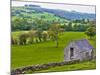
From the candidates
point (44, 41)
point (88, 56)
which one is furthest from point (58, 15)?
point (88, 56)

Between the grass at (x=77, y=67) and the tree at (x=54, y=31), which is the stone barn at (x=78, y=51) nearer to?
the grass at (x=77, y=67)

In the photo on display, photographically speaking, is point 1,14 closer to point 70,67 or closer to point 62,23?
point 62,23

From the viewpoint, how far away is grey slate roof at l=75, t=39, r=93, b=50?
231cm

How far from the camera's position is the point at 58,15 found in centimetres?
224

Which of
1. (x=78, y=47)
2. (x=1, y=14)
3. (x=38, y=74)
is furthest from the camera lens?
(x=78, y=47)

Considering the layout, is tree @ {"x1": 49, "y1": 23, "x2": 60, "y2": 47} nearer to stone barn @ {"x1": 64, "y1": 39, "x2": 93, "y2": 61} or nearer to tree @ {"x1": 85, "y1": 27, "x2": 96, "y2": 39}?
stone barn @ {"x1": 64, "y1": 39, "x2": 93, "y2": 61}

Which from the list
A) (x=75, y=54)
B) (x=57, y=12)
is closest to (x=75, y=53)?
(x=75, y=54)

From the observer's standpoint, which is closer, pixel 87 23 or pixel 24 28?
pixel 24 28

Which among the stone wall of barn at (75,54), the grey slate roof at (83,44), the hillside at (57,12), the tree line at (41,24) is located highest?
the hillside at (57,12)

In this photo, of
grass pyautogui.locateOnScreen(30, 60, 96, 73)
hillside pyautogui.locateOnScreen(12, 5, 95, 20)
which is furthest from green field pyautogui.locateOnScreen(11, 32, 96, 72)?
hillside pyautogui.locateOnScreen(12, 5, 95, 20)

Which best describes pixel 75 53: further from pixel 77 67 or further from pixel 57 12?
pixel 57 12

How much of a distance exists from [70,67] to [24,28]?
0.65 m

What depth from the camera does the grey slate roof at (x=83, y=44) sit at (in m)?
2.31

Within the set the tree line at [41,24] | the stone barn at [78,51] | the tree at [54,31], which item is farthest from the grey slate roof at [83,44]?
the tree at [54,31]
